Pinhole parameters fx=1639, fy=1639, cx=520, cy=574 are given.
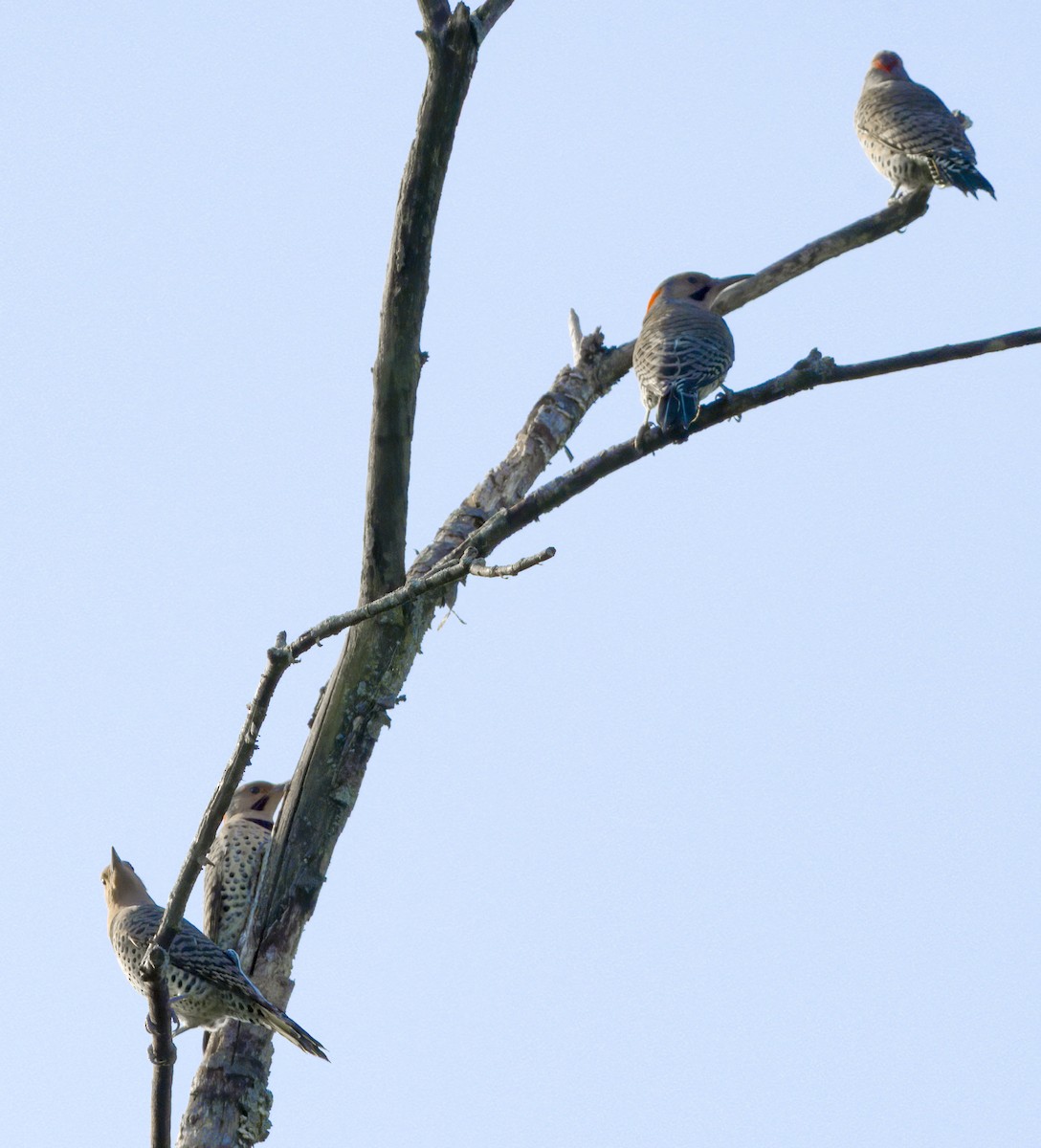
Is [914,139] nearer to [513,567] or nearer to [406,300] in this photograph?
[406,300]

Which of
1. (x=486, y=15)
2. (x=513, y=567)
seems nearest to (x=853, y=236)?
(x=486, y=15)

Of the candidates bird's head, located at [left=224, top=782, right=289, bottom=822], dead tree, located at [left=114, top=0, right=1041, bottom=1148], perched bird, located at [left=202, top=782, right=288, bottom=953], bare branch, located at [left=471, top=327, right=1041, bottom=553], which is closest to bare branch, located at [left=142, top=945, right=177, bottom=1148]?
dead tree, located at [left=114, top=0, right=1041, bottom=1148]

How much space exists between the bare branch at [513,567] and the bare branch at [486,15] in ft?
6.19

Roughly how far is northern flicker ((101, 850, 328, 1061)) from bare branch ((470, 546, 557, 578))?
1425 mm

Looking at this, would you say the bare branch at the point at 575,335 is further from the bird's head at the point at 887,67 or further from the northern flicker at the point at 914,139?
the bird's head at the point at 887,67

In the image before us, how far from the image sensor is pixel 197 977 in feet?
19.1

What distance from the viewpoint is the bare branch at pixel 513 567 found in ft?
12.1

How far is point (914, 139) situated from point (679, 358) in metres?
3.60

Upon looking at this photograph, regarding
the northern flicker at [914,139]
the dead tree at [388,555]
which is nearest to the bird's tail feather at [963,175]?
the northern flicker at [914,139]

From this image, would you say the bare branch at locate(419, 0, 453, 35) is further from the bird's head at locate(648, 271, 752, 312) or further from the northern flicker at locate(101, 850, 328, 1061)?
the bird's head at locate(648, 271, 752, 312)

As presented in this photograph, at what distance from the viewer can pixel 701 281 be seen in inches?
339

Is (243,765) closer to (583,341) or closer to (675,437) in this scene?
(675,437)

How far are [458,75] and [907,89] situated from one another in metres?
6.12

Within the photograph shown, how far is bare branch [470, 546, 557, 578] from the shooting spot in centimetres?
368
